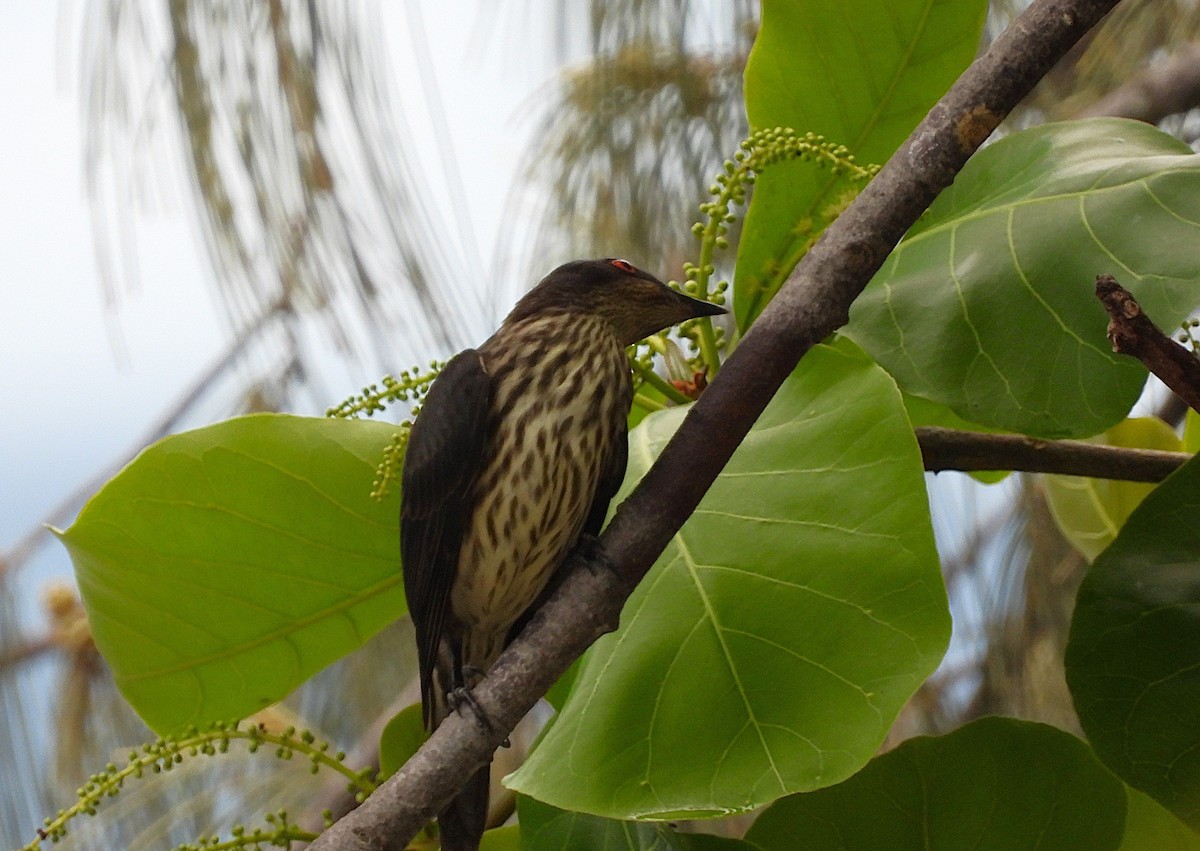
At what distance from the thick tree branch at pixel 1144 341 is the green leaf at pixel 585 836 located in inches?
18.4

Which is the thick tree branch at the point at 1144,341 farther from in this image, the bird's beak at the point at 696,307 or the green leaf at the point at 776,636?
the bird's beak at the point at 696,307

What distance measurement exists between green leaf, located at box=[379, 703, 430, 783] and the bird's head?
15.8 inches

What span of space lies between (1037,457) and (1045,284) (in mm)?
184

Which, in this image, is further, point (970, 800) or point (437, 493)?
point (437, 493)

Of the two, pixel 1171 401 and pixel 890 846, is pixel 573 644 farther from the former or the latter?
pixel 1171 401

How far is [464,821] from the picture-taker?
0.97m

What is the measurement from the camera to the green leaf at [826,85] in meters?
1.02

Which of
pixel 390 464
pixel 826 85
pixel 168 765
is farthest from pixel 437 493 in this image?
pixel 826 85

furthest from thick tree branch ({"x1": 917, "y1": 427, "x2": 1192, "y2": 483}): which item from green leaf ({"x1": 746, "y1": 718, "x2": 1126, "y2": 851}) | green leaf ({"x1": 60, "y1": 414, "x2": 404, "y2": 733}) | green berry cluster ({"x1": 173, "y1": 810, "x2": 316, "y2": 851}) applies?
green berry cluster ({"x1": 173, "y1": 810, "x2": 316, "y2": 851})

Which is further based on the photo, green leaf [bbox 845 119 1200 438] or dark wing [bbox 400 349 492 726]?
dark wing [bbox 400 349 492 726]

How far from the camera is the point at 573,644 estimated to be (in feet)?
2.27

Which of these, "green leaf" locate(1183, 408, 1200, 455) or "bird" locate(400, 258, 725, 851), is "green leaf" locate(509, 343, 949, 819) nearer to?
"bird" locate(400, 258, 725, 851)

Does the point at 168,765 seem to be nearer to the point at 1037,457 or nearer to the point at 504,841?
the point at 504,841

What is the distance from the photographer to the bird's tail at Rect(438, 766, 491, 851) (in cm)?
96
